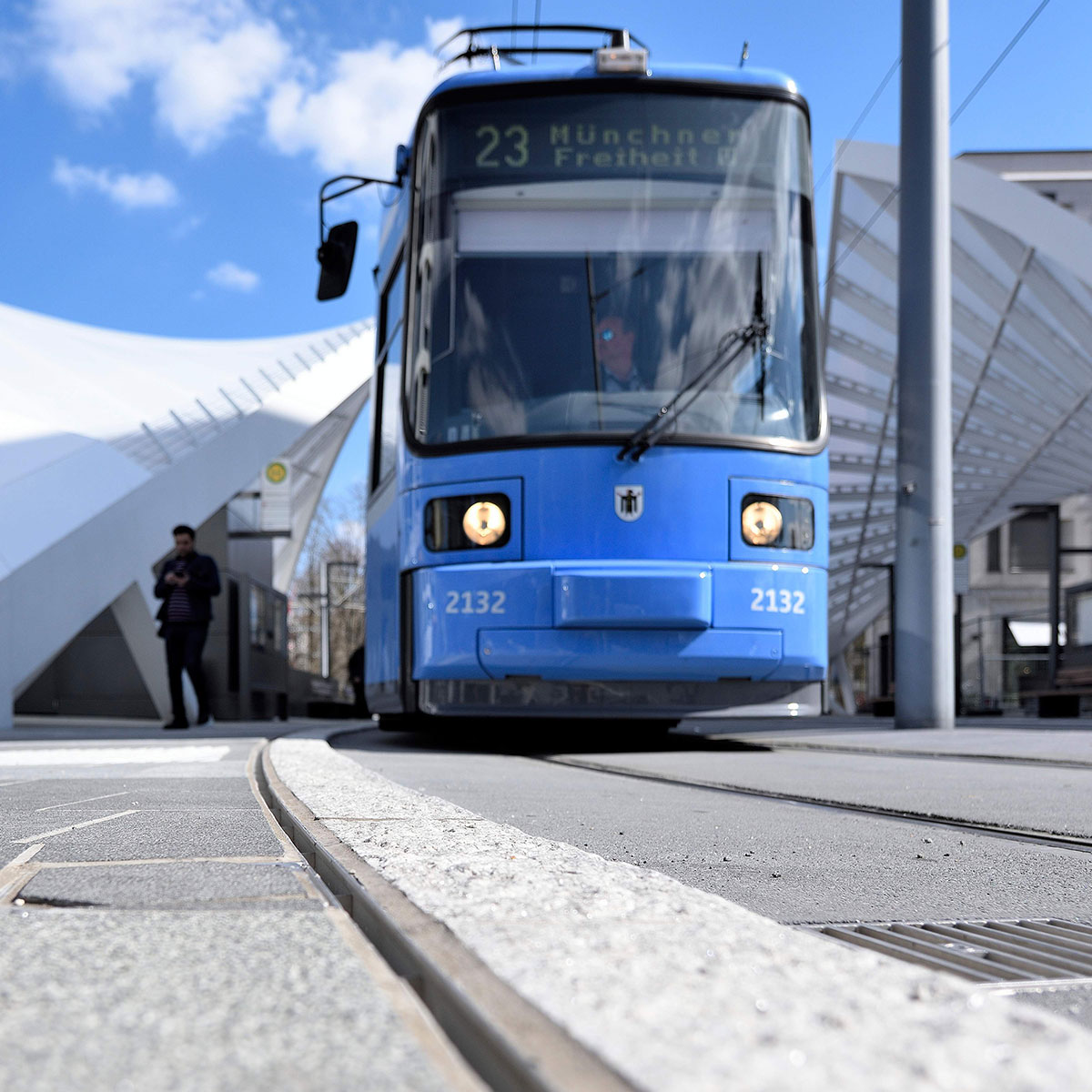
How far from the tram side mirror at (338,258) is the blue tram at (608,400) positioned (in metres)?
0.01

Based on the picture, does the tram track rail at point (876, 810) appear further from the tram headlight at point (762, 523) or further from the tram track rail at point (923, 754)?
the tram track rail at point (923, 754)

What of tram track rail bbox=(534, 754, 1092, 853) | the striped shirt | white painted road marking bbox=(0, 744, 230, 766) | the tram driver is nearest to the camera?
tram track rail bbox=(534, 754, 1092, 853)

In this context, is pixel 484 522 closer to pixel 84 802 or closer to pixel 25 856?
pixel 84 802

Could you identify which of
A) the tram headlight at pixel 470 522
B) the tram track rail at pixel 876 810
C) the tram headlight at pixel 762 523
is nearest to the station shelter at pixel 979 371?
the tram headlight at pixel 762 523

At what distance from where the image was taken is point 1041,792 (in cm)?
499

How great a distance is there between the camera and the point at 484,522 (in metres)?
7.16

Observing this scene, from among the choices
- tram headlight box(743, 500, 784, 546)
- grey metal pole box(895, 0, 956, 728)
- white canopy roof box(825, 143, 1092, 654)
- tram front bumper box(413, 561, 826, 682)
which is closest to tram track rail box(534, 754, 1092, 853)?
tram front bumper box(413, 561, 826, 682)

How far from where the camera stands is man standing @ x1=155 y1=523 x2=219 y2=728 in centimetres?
1169

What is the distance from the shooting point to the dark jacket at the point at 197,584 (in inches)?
462

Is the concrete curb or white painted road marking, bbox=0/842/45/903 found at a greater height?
→ the concrete curb

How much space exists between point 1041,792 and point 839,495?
22501 mm

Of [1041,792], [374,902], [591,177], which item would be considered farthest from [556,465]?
[374,902]

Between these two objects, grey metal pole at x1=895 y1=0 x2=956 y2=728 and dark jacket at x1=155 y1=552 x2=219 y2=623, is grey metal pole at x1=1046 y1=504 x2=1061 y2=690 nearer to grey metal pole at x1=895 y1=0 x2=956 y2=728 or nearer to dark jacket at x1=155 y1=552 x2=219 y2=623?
grey metal pole at x1=895 y1=0 x2=956 y2=728

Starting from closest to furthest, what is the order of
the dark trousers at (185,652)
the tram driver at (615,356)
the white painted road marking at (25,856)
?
the white painted road marking at (25,856), the tram driver at (615,356), the dark trousers at (185,652)
